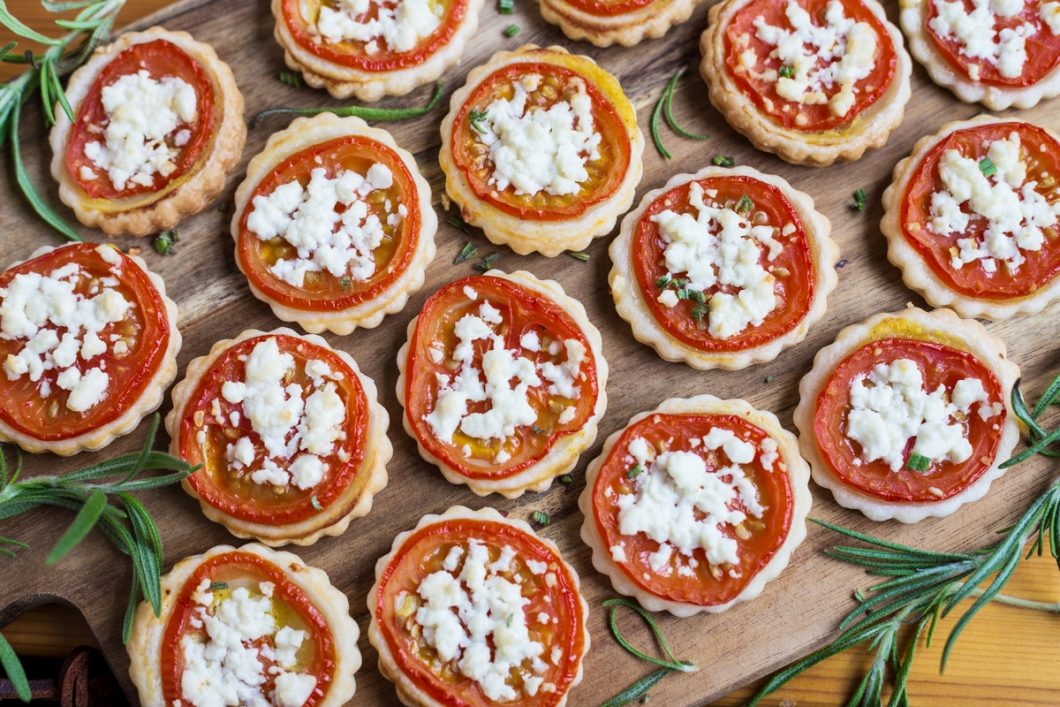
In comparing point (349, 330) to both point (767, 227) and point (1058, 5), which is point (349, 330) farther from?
point (1058, 5)

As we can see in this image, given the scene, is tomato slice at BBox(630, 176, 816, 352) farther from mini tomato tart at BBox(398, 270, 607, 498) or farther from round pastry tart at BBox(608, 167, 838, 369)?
mini tomato tart at BBox(398, 270, 607, 498)

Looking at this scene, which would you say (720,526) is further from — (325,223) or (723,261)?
(325,223)

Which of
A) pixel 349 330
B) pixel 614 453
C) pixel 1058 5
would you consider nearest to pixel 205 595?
pixel 349 330

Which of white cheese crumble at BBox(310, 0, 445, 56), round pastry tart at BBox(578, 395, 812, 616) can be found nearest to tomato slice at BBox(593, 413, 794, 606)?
round pastry tart at BBox(578, 395, 812, 616)

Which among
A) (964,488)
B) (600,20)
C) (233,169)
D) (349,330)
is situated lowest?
(964,488)

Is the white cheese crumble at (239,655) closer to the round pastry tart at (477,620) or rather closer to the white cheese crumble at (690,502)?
the round pastry tart at (477,620)

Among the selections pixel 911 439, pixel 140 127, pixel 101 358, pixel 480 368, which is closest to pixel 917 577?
pixel 911 439

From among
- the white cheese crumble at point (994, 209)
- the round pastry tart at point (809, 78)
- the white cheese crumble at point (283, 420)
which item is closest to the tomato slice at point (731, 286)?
the round pastry tart at point (809, 78)
